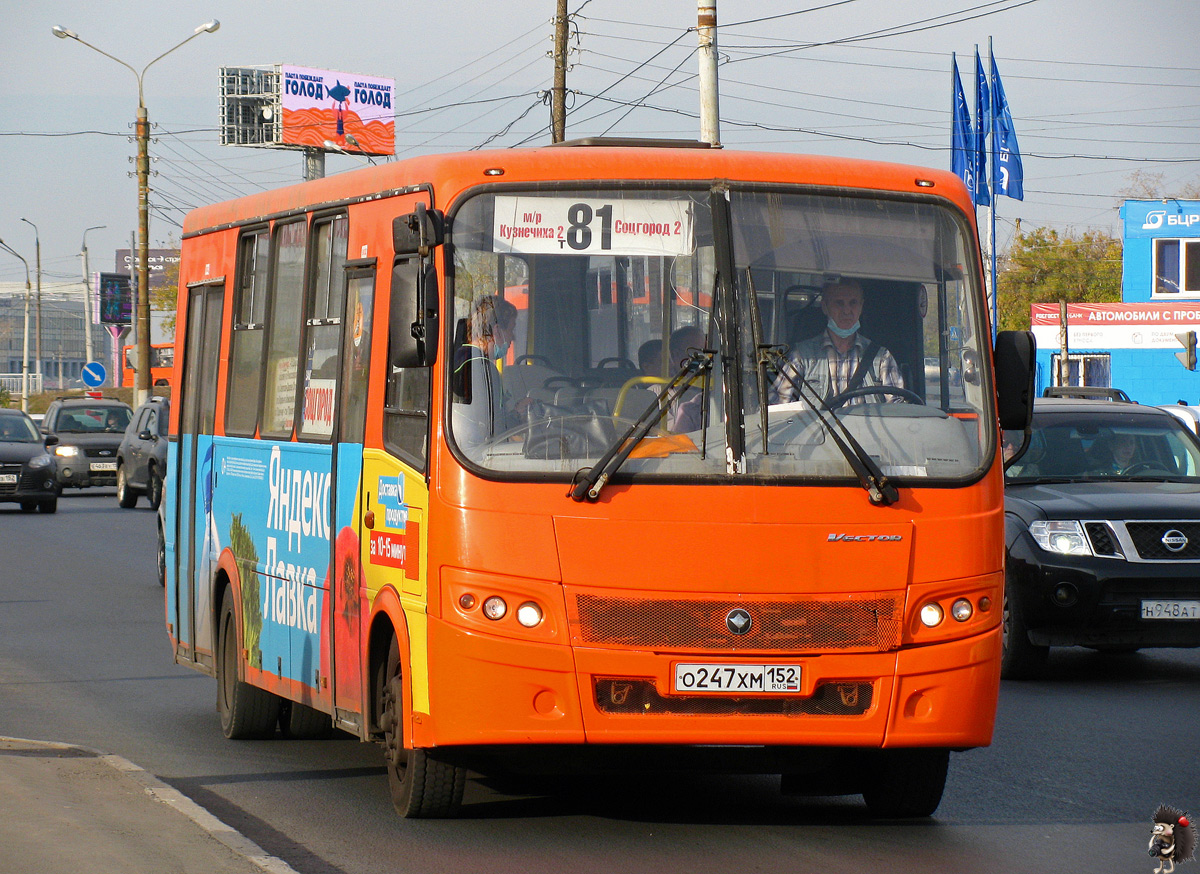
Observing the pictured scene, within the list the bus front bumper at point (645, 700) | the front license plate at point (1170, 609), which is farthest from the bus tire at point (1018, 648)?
the bus front bumper at point (645, 700)

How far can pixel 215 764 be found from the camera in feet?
28.6

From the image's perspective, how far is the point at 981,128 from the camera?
41906 mm

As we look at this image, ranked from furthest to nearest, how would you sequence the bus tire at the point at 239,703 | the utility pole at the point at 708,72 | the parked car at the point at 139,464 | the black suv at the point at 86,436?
the black suv at the point at 86,436
the parked car at the point at 139,464
the utility pole at the point at 708,72
the bus tire at the point at 239,703

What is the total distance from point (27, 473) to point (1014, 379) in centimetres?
2535

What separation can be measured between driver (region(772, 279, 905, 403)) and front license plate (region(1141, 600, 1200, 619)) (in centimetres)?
515

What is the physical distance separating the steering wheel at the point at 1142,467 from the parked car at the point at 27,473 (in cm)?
2154

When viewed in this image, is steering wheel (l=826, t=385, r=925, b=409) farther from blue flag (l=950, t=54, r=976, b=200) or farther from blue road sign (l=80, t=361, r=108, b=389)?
blue road sign (l=80, t=361, r=108, b=389)

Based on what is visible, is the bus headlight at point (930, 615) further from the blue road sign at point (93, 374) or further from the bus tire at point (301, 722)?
the blue road sign at point (93, 374)

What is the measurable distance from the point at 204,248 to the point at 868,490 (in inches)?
199

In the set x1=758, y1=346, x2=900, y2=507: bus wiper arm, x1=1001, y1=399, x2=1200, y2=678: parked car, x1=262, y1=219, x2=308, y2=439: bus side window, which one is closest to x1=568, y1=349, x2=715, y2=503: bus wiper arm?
x1=758, y1=346, x2=900, y2=507: bus wiper arm

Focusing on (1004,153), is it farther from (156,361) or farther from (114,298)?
(156,361)

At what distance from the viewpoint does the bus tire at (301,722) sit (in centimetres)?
970

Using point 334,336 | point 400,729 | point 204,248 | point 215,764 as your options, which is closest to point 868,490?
point 400,729

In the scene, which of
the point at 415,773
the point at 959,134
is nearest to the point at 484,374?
the point at 415,773
